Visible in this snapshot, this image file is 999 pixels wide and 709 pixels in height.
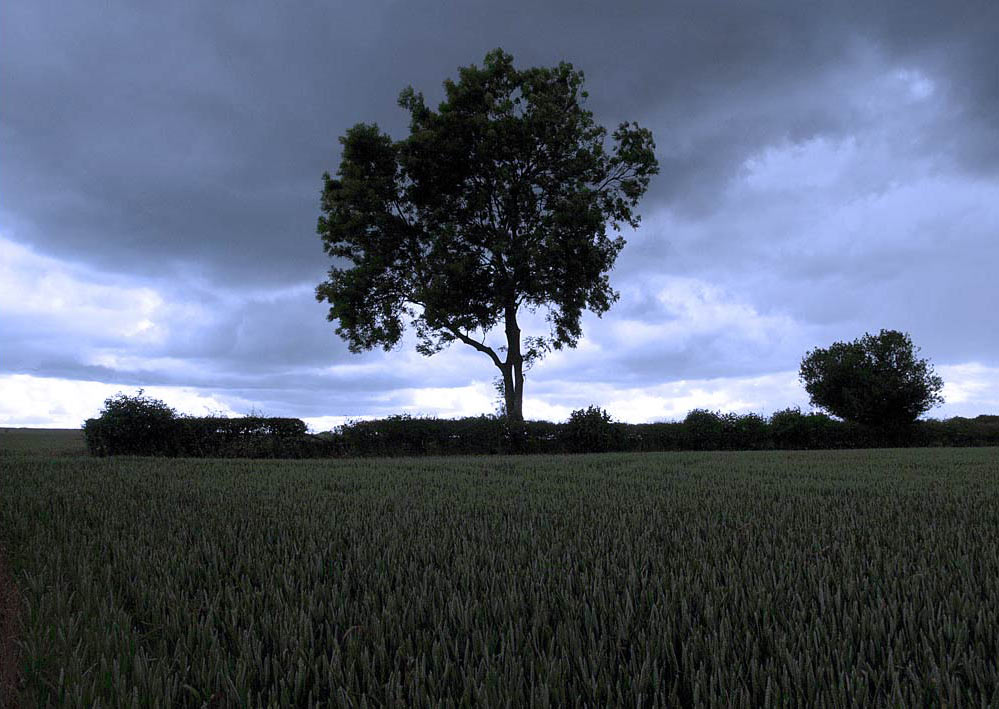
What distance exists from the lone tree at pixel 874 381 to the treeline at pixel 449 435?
261 inches

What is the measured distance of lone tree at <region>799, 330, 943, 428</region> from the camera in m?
31.1

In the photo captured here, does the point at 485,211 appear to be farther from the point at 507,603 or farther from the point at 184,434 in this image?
the point at 507,603

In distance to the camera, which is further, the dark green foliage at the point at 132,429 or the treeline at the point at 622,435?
the treeline at the point at 622,435

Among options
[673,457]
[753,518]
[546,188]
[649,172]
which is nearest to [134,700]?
[753,518]

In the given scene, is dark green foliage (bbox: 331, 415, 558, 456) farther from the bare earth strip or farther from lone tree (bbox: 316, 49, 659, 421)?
the bare earth strip

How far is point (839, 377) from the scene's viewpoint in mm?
33031

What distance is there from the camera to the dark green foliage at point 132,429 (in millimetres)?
14531

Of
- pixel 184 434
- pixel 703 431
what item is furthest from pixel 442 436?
pixel 703 431

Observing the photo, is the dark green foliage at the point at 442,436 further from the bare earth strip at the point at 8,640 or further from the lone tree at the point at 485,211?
the bare earth strip at the point at 8,640

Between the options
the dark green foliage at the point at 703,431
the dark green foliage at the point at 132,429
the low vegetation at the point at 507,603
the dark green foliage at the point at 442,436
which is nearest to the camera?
the low vegetation at the point at 507,603

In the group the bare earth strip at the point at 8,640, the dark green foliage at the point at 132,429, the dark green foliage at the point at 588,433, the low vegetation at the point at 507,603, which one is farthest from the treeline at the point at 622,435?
the bare earth strip at the point at 8,640

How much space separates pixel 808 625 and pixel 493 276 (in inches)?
849

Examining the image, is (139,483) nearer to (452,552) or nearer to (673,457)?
(452,552)

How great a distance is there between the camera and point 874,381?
103ft
